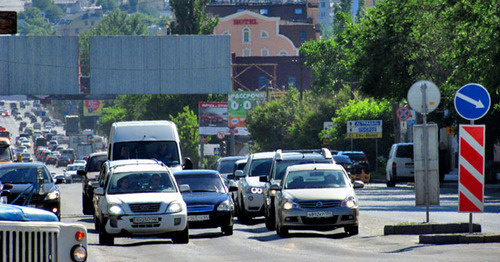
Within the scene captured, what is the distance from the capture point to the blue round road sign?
1861 cm

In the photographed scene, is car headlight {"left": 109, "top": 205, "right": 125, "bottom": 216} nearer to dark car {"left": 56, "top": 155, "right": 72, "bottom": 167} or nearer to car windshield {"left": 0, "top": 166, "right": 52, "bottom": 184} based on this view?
car windshield {"left": 0, "top": 166, "right": 52, "bottom": 184}

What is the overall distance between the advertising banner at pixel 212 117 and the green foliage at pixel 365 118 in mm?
30533

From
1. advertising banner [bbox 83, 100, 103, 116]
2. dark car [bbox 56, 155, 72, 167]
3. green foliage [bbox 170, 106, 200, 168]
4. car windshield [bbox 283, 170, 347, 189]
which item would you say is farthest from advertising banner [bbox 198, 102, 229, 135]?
advertising banner [bbox 83, 100, 103, 116]

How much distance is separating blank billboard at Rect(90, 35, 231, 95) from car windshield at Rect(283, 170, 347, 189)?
153 ft

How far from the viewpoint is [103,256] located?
57.8ft

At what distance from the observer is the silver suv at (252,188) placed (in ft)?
86.1

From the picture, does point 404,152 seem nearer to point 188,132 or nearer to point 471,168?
point 471,168

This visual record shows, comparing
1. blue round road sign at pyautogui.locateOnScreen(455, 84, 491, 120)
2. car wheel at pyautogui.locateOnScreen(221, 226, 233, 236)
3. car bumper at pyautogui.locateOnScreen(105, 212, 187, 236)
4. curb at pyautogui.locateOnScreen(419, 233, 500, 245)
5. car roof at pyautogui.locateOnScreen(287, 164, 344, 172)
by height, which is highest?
blue round road sign at pyautogui.locateOnScreen(455, 84, 491, 120)

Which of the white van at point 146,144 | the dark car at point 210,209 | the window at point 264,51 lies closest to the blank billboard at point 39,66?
the white van at point 146,144

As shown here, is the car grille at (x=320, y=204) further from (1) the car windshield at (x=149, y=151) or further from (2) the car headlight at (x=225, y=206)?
(1) the car windshield at (x=149, y=151)

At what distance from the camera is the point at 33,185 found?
82.3ft

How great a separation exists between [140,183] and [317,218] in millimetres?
3427

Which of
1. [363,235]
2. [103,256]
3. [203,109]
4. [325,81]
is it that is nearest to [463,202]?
[363,235]

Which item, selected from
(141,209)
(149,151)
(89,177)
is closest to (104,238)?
(141,209)
